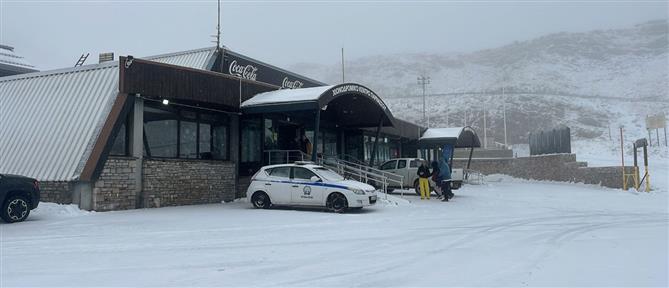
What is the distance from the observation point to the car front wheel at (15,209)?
1204cm

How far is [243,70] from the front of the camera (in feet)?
79.2

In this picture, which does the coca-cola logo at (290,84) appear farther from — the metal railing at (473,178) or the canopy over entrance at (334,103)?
the metal railing at (473,178)

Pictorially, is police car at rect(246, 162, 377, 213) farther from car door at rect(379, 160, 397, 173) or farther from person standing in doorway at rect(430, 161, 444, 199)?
car door at rect(379, 160, 397, 173)

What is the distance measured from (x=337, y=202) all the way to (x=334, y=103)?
26.9 feet

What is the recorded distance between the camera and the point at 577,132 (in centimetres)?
7469

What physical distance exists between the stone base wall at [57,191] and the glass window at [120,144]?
148cm

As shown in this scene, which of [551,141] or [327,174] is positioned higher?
[551,141]

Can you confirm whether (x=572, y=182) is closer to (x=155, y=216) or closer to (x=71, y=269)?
(x=155, y=216)

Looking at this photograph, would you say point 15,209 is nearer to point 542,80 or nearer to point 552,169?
point 552,169

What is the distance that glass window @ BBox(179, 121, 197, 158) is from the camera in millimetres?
17547

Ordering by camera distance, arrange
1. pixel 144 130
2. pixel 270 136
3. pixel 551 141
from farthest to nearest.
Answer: pixel 551 141 < pixel 270 136 < pixel 144 130

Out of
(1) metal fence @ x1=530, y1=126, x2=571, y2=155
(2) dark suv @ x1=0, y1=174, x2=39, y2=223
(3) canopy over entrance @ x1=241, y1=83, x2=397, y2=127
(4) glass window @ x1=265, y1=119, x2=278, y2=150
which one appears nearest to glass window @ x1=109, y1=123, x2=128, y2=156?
(2) dark suv @ x1=0, y1=174, x2=39, y2=223

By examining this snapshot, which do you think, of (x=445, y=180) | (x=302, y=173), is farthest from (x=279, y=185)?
(x=445, y=180)

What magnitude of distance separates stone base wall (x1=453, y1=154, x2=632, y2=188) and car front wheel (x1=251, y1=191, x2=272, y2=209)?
20.1 meters
